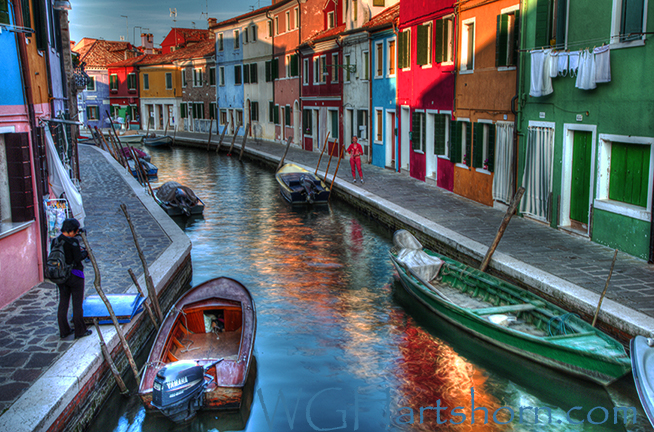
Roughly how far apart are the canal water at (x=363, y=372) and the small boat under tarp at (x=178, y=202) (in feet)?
15.5

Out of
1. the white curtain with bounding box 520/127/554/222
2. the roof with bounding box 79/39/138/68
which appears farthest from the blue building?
the roof with bounding box 79/39/138/68

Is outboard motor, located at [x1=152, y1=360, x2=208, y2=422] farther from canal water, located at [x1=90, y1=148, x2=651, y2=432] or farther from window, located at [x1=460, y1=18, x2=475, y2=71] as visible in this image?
window, located at [x1=460, y1=18, x2=475, y2=71]

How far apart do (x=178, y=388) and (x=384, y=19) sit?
2140 cm

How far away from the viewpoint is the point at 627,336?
25.5 feet

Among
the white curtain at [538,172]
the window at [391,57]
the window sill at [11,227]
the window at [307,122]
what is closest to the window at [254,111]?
the window at [307,122]

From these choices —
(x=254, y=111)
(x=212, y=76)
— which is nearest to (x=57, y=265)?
(x=254, y=111)

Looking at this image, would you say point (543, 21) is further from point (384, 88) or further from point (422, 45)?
point (384, 88)

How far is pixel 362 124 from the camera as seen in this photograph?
28.1 metres

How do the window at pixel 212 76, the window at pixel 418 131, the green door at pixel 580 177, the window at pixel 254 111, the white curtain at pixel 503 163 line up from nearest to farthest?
the green door at pixel 580 177
the white curtain at pixel 503 163
the window at pixel 418 131
the window at pixel 254 111
the window at pixel 212 76

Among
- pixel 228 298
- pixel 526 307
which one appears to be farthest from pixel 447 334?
pixel 228 298

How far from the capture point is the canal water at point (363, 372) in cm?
716

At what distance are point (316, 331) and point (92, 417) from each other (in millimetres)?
3838

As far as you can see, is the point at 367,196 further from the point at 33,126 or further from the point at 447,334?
the point at 33,126

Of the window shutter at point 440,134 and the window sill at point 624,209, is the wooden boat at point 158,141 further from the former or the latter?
the window sill at point 624,209
